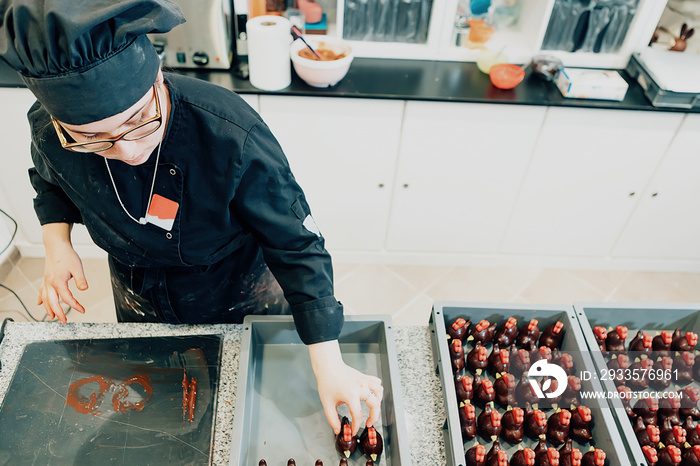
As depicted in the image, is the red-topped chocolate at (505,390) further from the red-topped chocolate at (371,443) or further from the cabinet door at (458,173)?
the cabinet door at (458,173)

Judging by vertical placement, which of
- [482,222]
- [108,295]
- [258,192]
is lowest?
[108,295]

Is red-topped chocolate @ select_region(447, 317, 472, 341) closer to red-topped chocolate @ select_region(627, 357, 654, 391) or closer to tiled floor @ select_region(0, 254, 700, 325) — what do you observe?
red-topped chocolate @ select_region(627, 357, 654, 391)

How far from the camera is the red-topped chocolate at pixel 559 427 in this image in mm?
1165

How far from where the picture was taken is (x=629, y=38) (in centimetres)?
238

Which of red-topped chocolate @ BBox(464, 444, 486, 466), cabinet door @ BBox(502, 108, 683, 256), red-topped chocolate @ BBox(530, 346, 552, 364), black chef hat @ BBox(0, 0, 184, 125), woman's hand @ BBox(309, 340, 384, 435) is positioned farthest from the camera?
cabinet door @ BBox(502, 108, 683, 256)

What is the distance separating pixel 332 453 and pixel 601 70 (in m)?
2.20

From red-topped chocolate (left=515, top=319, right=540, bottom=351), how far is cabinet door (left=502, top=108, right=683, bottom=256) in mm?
1269

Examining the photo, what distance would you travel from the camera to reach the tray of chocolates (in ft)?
3.83

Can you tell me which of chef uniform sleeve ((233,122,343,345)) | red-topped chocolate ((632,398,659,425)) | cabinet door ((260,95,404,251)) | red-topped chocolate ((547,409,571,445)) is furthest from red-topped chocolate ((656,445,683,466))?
cabinet door ((260,95,404,251))

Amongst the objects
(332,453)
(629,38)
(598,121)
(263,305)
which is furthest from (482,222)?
(332,453)

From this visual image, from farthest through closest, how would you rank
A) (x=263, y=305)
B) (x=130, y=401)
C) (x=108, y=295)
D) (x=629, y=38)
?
(x=108, y=295) → (x=629, y=38) → (x=263, y=305) → (x=130, y=401)

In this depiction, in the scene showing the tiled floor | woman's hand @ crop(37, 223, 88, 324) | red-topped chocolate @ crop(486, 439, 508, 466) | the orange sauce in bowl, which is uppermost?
the orange sauce in bowl

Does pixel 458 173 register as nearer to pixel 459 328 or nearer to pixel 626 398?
pixel 459 328

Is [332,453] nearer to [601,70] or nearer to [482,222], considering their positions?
[482,222]
